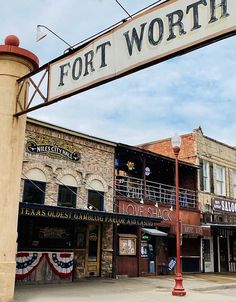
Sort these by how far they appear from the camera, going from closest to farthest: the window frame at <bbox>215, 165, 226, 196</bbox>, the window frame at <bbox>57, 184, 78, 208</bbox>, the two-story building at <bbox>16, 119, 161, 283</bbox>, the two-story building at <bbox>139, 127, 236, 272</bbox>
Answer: the two-story building at <bbox>16, 119, 161, 283</bbox> < the window frame at <bbox>57, 184, 78, 208</bbox> < the two-story building at <bbox>139, 127, 236, 272</bbox> < the window frame at <bbox>215, 165, 226, 196</bbox>

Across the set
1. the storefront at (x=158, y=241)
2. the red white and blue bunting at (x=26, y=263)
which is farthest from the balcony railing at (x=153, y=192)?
the red white and blue bunting at (x=26, y=263)

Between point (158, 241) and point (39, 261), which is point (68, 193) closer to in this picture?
point (39, 261)

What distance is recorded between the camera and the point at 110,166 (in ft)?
64.8

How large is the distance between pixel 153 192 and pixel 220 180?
7.06 m

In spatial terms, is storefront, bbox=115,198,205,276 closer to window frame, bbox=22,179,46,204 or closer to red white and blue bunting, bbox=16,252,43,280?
window frame, bbox=22,179,46,204

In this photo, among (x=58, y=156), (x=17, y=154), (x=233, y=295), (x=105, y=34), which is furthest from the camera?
(x=58, y=156)

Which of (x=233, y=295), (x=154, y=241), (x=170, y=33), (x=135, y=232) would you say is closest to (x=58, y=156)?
(x=135, y=232)

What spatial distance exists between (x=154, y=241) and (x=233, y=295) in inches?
288

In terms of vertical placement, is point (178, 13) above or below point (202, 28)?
above

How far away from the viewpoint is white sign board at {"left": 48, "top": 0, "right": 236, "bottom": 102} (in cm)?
710

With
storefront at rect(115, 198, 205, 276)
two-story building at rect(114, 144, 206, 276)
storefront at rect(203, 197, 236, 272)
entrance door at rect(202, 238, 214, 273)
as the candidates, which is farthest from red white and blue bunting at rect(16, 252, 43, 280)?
entrance door at rect(202, 238, 214, 273)

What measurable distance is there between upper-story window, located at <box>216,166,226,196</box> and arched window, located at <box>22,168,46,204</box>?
13.9 metres

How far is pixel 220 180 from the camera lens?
89.7 ft

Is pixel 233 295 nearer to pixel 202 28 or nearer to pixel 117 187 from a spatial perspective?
pixel 117 187
